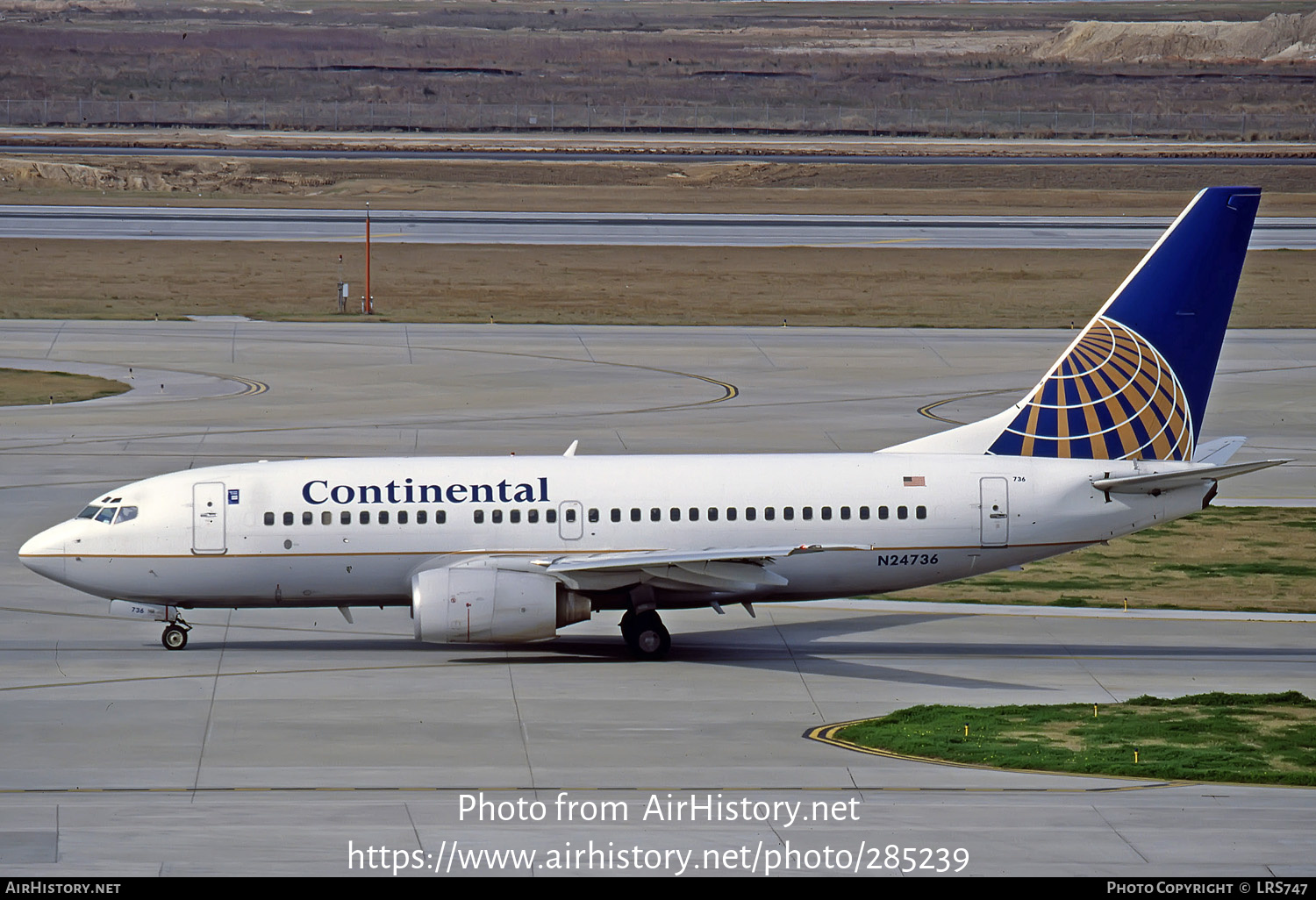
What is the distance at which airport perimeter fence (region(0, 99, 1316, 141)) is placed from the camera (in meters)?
164

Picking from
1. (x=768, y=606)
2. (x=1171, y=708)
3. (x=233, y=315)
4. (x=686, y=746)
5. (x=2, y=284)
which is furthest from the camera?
(x=2, y=284)

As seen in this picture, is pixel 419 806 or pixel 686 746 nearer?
pixel 419 806

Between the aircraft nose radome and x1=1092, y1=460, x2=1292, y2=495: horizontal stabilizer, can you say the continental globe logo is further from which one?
the aircraft nose radome

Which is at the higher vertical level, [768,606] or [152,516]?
[152,516]

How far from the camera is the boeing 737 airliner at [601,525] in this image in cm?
3000

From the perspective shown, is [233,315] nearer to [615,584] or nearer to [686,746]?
[615,584]

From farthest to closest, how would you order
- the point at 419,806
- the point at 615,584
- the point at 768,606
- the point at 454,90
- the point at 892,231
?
the point at 454,90 < the point at 892,231 < the point at 768,606 < the point at 615,584 < the point at 419,806

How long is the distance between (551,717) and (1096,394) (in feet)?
40.6

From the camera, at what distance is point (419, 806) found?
854 inches

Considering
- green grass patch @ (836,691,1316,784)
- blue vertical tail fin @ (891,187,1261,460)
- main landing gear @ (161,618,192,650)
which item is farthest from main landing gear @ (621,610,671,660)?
main landing gear @ (161,618,192,650)

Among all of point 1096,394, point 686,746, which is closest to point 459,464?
point 686,746

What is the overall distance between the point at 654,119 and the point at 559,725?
154033mm

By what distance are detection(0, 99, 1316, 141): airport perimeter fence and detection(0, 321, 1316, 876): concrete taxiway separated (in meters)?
119

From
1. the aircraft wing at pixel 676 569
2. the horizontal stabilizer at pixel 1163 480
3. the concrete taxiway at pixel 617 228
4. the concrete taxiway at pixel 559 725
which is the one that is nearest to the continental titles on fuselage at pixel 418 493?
the aircraft wing at pixel 676 569
